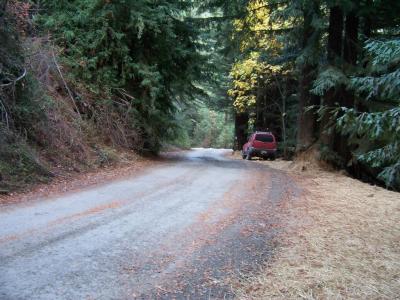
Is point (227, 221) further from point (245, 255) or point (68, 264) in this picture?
point (68, 264)

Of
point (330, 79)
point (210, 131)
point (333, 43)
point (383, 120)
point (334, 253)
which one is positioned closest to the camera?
point (383, 120)

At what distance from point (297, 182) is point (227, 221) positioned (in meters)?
6.85

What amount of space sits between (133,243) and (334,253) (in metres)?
2.96

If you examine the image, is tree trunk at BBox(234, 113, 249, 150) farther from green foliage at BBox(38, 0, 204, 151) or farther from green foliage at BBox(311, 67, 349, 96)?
green foliage at BBox(311, 67, 349, 96)

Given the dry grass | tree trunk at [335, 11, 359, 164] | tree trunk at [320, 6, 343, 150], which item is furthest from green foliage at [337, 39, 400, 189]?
tree trunk at [335, 11, 359, 164]

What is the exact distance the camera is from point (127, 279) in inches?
197

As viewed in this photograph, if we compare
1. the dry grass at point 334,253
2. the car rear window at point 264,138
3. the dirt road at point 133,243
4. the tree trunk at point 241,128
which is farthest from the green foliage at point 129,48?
the tree trunk at point 241,128

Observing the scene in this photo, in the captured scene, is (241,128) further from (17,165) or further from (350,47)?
(17,165)

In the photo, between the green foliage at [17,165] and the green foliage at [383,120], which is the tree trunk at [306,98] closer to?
the green foliage at [17,165]

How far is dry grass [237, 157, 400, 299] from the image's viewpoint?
16.2ft

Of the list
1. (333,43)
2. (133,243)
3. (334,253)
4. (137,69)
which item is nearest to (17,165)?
(133,243)

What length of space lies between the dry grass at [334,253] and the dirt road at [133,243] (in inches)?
15.0

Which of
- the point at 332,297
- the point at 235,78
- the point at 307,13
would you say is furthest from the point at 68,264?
the point at 235,78

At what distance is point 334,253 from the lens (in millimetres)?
6305
